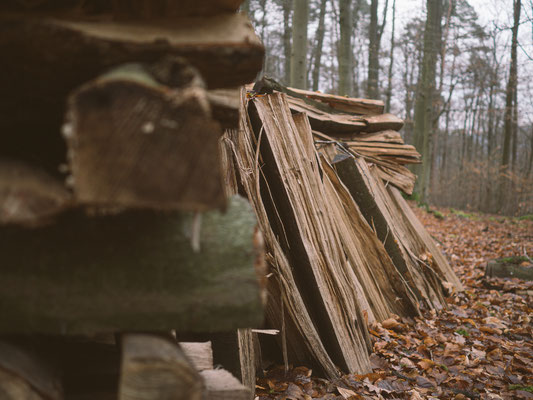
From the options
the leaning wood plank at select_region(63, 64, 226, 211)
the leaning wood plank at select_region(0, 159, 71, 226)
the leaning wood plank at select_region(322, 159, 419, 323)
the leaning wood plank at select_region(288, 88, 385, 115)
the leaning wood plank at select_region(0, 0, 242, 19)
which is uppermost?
the leaning wood plank at select_region(288, 88, 385, 115)

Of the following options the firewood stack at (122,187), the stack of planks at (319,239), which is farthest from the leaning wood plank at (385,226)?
the firewood stack at (122,187)

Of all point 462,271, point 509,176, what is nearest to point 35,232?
point 462,271

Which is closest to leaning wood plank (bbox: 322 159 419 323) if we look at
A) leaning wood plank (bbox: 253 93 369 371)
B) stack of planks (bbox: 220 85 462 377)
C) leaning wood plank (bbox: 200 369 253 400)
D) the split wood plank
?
stack of planks (bbox: 220 85 462 377)

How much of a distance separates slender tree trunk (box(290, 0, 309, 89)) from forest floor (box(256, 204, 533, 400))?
201 inches

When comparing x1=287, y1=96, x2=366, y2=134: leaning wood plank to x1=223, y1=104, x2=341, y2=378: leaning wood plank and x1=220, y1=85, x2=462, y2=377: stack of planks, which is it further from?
x1=223, y1=104, x2=341, y2=378: leaning wood plank

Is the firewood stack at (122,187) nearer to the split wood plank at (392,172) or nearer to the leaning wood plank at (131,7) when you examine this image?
the leaning wood plank at (131,7)

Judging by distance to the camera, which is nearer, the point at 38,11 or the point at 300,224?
the point at 38,11

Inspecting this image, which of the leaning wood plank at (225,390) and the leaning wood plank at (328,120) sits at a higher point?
the leaning wood plank at (328,120)

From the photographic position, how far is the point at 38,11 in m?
0.93

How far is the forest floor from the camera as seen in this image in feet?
8.13

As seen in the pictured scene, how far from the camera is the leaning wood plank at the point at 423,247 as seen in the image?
14.2 ft

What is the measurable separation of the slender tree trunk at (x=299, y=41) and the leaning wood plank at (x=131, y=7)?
7.17 metres

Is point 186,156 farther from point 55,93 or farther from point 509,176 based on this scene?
point 509,176

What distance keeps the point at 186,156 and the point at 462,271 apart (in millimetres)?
6200
